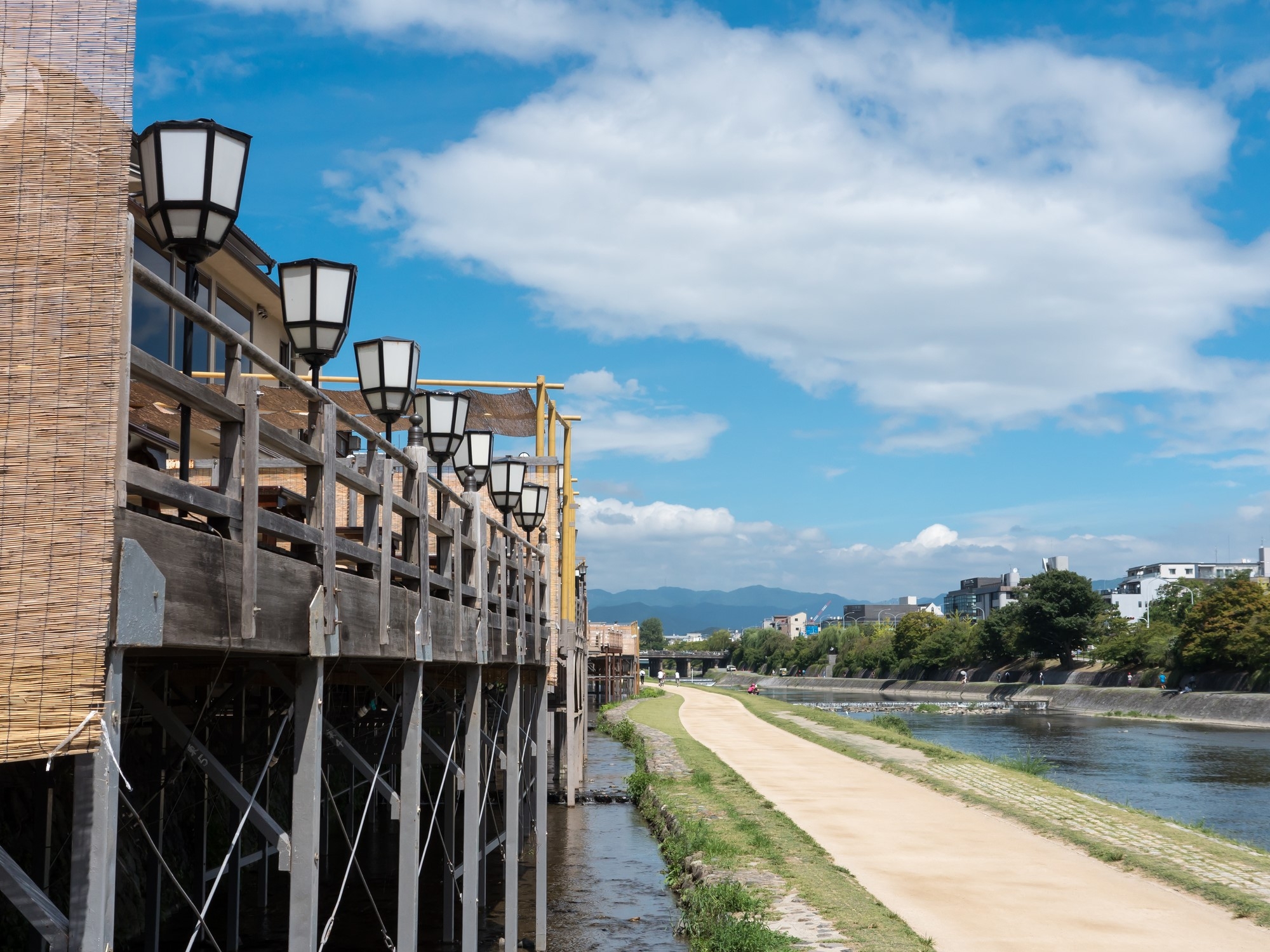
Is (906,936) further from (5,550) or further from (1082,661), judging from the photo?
(1082,661)

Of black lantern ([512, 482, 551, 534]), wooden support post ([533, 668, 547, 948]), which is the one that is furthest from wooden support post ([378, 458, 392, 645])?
black lantern ([512, 482, 551, 534])

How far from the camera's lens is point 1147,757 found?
46.0 m

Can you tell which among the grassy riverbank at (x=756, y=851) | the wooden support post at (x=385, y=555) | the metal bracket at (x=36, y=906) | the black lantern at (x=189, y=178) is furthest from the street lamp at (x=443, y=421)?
the metal bracket at (x=36, y=906)

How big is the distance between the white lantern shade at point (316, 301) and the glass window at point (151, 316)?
6.81m

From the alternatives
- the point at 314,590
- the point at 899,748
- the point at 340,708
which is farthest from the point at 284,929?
the point at 899,748

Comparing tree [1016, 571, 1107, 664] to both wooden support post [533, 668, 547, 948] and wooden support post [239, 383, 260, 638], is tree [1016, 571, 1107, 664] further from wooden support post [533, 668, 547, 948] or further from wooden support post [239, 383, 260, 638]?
wooden support post [239, 383, 260, 638]

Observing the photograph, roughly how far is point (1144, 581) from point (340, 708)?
614 feet

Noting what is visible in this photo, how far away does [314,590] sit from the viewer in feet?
19.8

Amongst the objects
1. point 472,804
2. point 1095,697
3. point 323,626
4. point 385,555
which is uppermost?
point 385,555

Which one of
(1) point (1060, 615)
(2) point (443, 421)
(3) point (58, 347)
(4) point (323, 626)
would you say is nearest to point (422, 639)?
(4) point (323, 626)

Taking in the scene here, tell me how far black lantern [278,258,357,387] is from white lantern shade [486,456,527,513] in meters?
6.51

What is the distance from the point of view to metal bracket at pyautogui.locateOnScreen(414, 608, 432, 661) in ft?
27.1

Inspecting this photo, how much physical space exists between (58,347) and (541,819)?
40.8 ft

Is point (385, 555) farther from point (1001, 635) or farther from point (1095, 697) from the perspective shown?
point (1001, 635)
